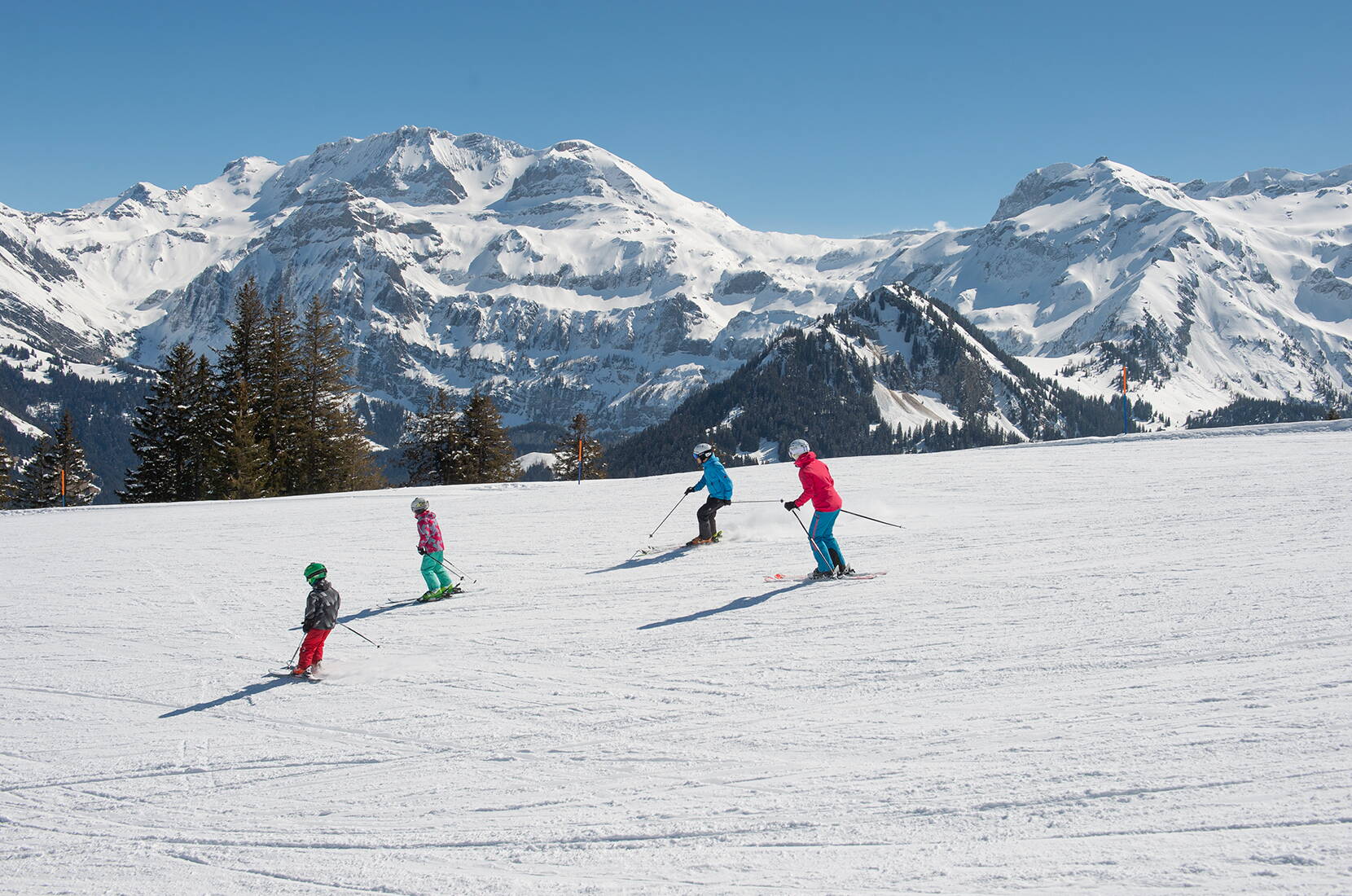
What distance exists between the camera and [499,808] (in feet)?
21.0

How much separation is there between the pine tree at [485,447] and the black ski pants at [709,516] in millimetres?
35052

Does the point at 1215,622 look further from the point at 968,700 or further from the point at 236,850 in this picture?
the point at 236,850

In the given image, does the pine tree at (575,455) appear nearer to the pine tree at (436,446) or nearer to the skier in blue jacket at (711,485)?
the pine tree at (436,446)

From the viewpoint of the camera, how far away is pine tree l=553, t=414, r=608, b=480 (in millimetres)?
55375

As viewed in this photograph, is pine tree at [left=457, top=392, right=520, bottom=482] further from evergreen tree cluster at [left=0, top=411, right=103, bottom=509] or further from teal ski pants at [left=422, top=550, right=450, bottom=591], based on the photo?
teal ski pants at [left=422, top=550, right=450, bottom=591]

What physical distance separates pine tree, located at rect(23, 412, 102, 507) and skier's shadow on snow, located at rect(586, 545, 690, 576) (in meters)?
50.0

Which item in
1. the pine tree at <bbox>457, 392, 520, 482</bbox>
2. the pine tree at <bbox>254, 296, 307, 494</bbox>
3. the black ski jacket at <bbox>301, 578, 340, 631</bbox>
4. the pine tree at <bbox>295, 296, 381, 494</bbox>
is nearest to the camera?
the black ski jacket at <bbox>301, 578, 340, 631</bbox>

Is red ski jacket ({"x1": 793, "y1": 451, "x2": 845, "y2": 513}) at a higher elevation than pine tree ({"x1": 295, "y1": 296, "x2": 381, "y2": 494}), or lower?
lower

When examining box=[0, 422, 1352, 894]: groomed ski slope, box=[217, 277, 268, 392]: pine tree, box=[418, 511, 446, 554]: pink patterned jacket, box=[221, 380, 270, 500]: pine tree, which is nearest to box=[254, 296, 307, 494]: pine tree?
box=[217, 277, 268, 392]: pine tree

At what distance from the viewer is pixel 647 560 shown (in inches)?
596

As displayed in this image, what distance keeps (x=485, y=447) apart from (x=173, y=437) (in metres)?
16.2

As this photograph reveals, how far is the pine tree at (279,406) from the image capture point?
41.3 metres

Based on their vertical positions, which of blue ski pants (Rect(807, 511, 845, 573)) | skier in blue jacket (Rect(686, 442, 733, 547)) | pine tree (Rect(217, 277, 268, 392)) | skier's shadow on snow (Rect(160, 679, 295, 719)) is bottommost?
skier's shadow on snow (Rect(160, 679, 295, 719))

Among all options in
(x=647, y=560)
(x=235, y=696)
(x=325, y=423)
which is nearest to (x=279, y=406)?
(x=325, y=423)
